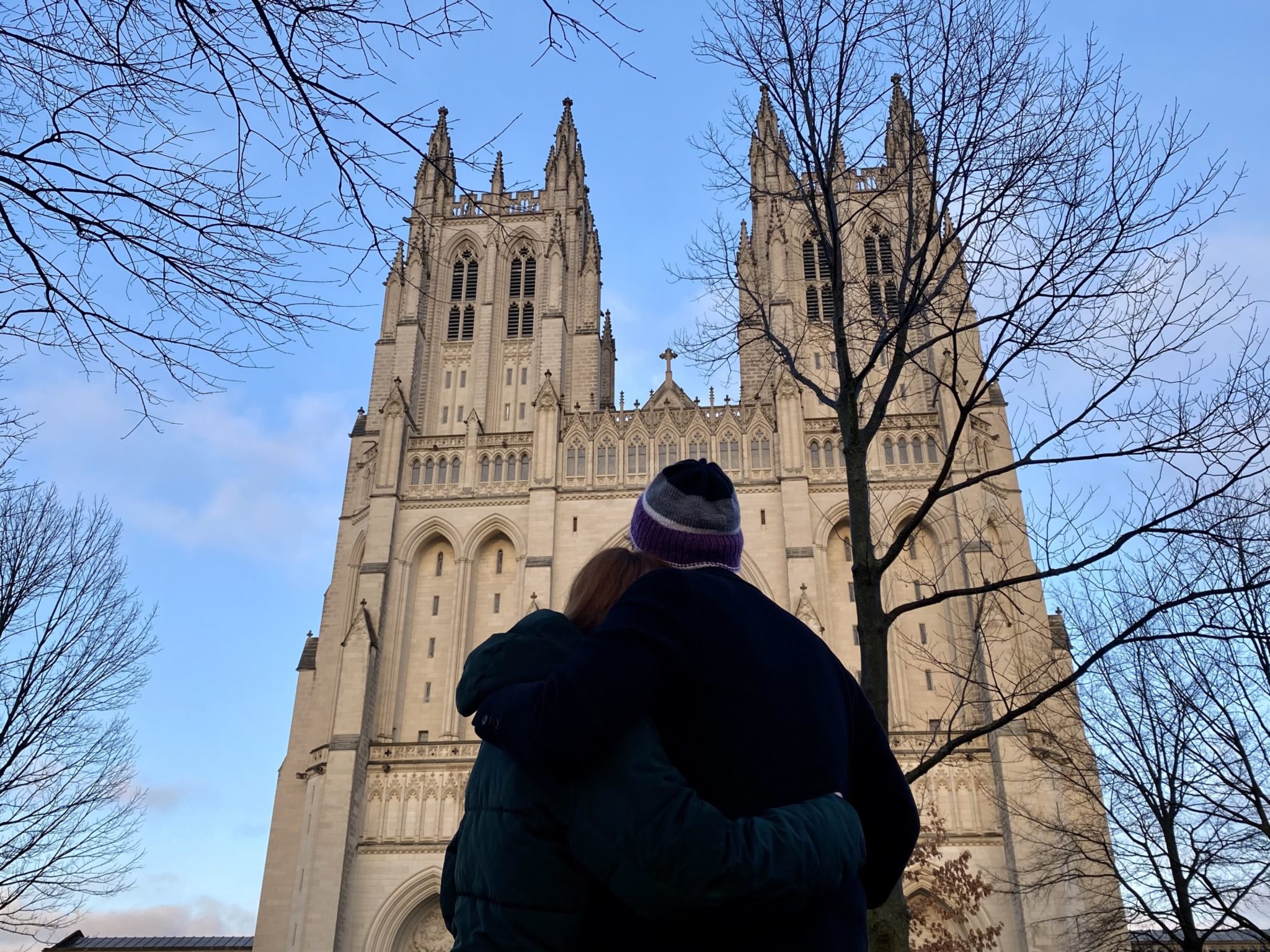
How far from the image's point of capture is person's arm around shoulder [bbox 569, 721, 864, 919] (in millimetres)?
2361

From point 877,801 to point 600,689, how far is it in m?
1.04

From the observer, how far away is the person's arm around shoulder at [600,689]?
2447 mm

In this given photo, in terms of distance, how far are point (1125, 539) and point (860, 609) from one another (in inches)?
77.1

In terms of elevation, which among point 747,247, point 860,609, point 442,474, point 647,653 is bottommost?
point 647,653

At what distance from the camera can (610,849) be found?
8.01ft

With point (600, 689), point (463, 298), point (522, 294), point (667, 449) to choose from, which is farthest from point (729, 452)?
point (600, 689)

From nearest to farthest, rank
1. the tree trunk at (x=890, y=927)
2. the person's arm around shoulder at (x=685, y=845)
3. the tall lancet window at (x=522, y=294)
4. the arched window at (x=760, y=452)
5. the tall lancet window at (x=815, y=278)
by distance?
1. the person's arm around shoulder at (x=685, y=845)
2. the tree trunk at (x=890, y=927)
3. the arched window at (x=760, y=452)
4. the tall lancet window at (x=815, y=278)
5. the tall lancet window at (x=522, y=294)

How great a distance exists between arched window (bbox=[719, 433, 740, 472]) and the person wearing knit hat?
2956cm

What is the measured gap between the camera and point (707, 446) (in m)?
32.9

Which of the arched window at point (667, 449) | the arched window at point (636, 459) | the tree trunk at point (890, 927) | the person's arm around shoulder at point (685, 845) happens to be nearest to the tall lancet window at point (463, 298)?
the arched window at point (636, 459)

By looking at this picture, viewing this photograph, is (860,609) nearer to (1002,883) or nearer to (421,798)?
(1002,883)

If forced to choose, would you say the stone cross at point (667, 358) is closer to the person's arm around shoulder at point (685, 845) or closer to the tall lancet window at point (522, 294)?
the tall lancet window at point (522, 294)

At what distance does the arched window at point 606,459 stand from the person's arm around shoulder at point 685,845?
99.6 ft

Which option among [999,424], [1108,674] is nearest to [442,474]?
[999,424]
